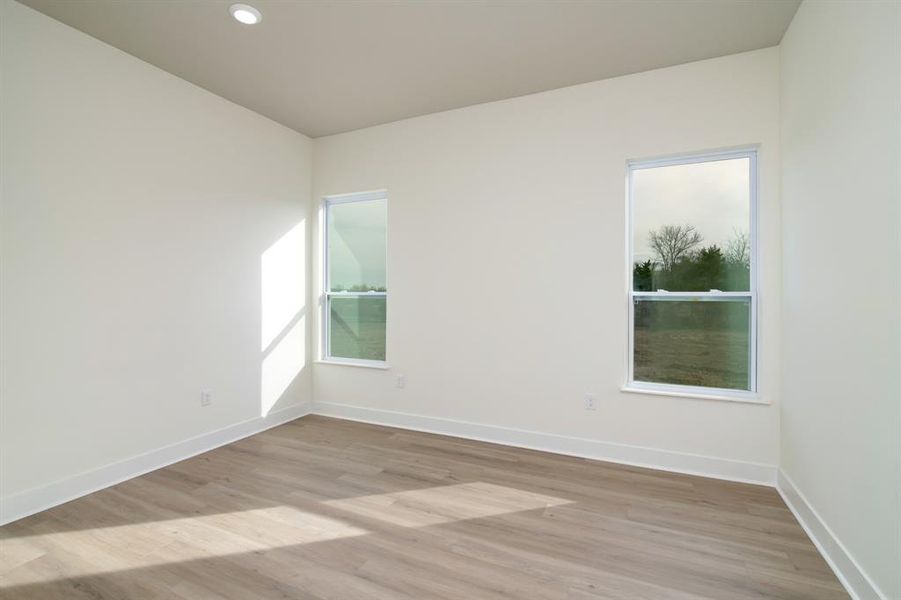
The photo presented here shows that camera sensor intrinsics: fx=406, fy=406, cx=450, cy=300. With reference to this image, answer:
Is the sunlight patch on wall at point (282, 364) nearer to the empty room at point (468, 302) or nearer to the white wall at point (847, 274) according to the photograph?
the empty room at point (468, 302)

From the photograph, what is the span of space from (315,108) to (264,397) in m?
2.77

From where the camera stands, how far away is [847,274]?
184 cm

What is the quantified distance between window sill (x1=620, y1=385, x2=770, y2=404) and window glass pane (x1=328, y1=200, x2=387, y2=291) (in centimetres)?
258

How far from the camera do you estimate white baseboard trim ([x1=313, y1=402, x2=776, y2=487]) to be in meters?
2.82

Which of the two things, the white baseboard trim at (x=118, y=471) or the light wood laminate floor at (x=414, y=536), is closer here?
the light wood laminate floor at (x=414, y=536)

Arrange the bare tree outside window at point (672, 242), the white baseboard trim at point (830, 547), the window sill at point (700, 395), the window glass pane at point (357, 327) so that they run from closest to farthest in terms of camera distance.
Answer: the white baseboard trim at point (830, 547), the window sill at point (700, 395), the bare tree outside window at point (672, 242), the window glass pane at point (357, 327)

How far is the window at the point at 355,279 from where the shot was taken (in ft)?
14.1

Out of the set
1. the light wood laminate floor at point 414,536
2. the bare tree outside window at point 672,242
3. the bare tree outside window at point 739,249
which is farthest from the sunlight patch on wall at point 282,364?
the bare tree outside window at point 739,249

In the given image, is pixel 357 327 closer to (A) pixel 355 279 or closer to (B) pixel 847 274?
(A) pixel 355 279

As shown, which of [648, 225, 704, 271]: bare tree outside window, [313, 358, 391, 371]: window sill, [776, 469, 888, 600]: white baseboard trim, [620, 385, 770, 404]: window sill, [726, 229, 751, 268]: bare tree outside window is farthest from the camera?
[313, 358, 391, 371]: window sill

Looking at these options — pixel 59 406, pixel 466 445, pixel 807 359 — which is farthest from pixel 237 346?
pixel 807 359

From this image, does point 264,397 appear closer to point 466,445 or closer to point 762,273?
point 466,445

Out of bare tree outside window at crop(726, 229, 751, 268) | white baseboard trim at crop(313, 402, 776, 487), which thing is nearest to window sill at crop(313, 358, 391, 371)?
white baseboard trim at crop(313, 402, 776, 487)

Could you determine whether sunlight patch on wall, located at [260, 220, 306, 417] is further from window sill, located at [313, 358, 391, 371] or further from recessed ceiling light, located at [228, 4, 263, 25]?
recessed ceiling light, located at [228, 4, 263, 25]
